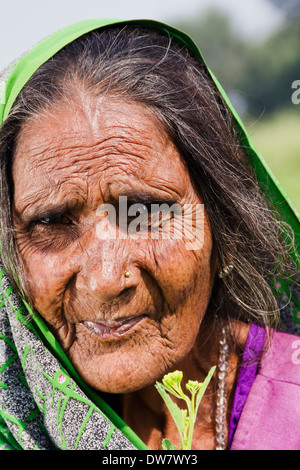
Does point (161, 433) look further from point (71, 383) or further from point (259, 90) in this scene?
point (259, 90)

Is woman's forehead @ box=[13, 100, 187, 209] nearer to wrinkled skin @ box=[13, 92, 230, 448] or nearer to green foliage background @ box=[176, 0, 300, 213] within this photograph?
wrinkled skin @ box=[13, 92, 230, 448]

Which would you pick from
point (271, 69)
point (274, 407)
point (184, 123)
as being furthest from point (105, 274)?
point (271, 69)

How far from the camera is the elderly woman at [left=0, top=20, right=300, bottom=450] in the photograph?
226 cm

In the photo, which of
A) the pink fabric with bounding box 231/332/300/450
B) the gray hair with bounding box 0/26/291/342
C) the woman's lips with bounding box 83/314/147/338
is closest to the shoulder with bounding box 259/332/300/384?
the pink fabric with bounding box 231/332/300/450

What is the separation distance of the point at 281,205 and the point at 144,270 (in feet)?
2.35

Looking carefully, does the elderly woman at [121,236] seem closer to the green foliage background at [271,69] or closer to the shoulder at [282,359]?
the shoulder at [282,359]

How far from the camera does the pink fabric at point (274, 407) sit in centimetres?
234

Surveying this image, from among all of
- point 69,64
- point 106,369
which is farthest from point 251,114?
point 106,369

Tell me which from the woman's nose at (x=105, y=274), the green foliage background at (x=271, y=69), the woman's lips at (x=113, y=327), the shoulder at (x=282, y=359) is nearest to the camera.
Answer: the woman's nose at (x=105, y=274)

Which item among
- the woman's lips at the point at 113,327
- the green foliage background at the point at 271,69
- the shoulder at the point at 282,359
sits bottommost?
the shoulder at the point at 282,359

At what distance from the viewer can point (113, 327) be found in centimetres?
228

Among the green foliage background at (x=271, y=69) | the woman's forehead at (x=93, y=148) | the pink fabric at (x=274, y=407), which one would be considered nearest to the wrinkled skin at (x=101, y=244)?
the woman's forehead at (x=93, y=148)

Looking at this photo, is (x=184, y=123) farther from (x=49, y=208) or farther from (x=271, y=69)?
(x=271, y=69)

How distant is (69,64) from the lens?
2.36m
